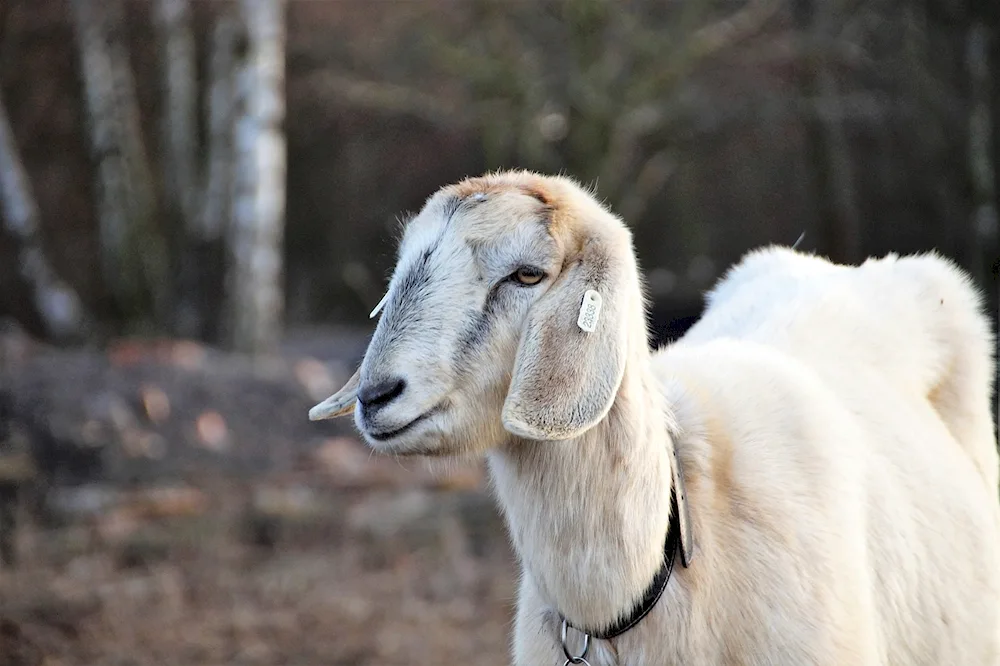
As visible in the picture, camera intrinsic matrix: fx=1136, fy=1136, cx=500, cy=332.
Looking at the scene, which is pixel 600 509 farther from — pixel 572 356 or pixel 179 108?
pixel 179 108

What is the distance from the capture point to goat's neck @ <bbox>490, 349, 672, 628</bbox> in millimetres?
2811

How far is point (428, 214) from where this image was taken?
3.00 metres

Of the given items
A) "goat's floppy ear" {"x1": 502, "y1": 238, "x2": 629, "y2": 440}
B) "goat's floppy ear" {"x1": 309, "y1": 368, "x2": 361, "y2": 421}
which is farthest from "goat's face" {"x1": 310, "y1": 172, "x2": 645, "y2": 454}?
"goat's floppy ear" {"x1": 309, "y1": 368, "x2": 361, "y2": 421}

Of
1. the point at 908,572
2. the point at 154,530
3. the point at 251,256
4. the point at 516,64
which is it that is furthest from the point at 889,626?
the point at 516,64

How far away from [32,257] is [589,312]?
13.9 metres

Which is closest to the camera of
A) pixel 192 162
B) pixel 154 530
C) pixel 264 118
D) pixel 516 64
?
pixel 154 530

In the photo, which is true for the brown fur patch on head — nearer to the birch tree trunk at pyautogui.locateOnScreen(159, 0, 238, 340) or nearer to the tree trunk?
the birch tree trunk at pyautogui.locateOnScreen(159, 0, 238, 340)

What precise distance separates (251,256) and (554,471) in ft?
32.2

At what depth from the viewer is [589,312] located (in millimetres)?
2691

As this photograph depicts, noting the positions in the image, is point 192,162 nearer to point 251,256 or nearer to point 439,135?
point 439,135

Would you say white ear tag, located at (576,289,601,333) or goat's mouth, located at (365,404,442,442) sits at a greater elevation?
white ear tag, located at (576,289,601,333)

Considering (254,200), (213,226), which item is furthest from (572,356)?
(213,226)

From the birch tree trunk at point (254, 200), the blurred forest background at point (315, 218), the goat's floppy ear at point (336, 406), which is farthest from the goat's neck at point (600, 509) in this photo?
the birch tree trunk at point (254, 200)

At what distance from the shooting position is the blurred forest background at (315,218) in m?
6.87
